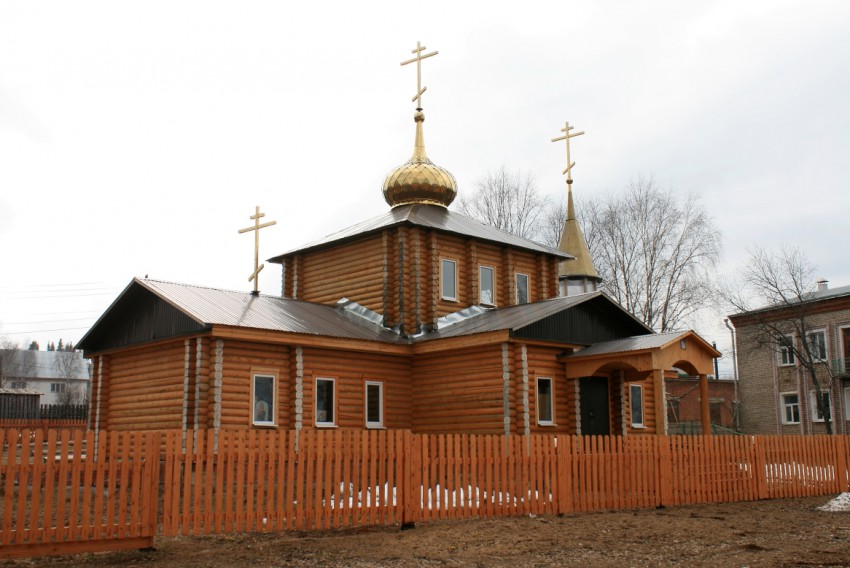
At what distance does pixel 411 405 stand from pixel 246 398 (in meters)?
4.65

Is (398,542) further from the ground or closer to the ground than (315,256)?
closer to the ground

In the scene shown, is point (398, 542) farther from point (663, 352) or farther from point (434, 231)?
point (434, 231)

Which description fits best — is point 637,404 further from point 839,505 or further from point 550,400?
point 839,505

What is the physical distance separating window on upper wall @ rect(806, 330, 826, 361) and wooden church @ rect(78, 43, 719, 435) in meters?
17.4

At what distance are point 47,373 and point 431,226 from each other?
80.9 metres

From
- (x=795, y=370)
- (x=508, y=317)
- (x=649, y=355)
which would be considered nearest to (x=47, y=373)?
(x=795, y=370)

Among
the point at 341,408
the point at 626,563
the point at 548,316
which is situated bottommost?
the point at 626,563

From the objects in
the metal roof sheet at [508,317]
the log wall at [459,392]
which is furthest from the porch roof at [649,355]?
the log wall at [459,392]

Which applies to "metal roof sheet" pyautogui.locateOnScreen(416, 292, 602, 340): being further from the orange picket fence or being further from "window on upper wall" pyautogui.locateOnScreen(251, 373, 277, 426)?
the orange picket fence

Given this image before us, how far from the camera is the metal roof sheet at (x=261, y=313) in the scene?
1844cm

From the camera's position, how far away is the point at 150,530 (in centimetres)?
929

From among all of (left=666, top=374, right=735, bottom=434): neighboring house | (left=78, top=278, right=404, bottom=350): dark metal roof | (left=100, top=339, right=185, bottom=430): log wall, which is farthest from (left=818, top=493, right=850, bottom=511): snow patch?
(left=666, top=374, right=735, bottom=434): neighboring house

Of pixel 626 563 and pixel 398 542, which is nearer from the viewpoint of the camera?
pixel 626 563

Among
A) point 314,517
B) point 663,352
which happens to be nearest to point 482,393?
point 663,352
